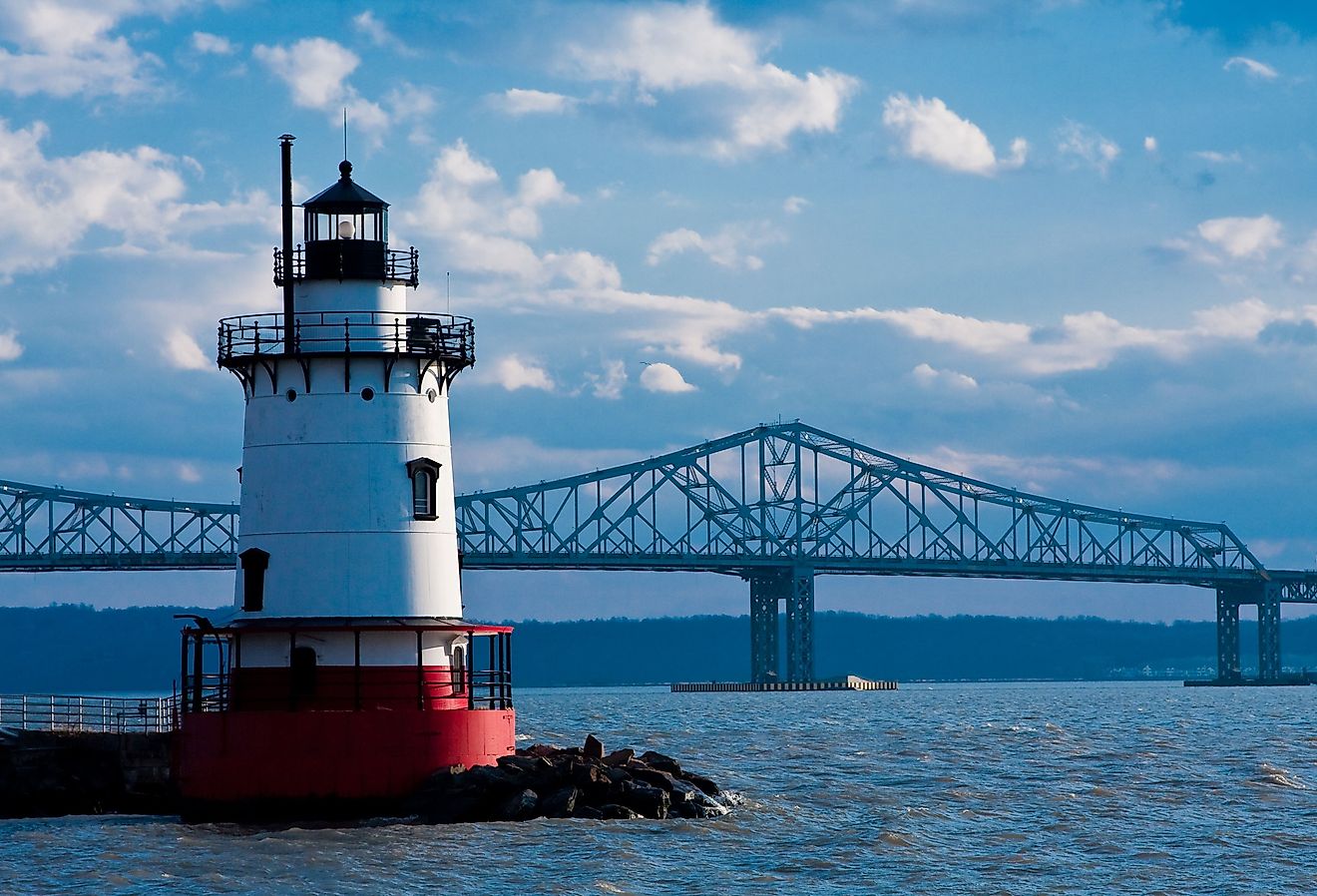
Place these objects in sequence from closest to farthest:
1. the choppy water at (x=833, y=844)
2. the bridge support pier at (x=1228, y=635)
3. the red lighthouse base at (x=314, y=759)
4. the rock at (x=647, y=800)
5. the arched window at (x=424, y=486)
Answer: the choppy water at (x=833, y=844)
the red lighthouse base at (x=314, y=759)
the arched window at (x=424, y=486)
the rock at (x=647, y=800)
the bridge support pier at (x=1228, y=635)

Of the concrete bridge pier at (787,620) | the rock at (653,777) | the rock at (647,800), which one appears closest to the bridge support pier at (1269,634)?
the concrete bridge pier at (787,620)

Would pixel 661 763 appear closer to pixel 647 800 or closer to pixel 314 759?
pixel 647 800

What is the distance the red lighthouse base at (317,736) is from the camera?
25016mm

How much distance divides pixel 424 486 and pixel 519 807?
4045 millimetres

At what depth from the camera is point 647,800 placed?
86.8 feet

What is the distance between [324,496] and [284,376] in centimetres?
157

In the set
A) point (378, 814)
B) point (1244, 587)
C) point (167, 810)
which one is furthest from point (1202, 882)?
point (1244, 587)

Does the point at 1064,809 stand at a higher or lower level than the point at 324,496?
lower

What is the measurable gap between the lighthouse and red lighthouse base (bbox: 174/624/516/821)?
0.02m

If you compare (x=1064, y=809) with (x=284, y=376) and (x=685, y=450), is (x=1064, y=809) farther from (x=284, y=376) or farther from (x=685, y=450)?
(x=685, y=450)

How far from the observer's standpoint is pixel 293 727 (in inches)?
984

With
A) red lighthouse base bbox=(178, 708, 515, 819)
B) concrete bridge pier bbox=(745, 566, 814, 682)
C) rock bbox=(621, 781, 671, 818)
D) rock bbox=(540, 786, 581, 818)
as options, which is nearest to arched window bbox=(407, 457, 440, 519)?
red lighthouse base bbox=(178, 708, 515, 819)

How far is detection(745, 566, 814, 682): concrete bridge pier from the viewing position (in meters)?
134

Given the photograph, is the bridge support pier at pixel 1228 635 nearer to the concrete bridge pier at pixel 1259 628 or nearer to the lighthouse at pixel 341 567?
the concrete bridge pier at pixel 1259 628
